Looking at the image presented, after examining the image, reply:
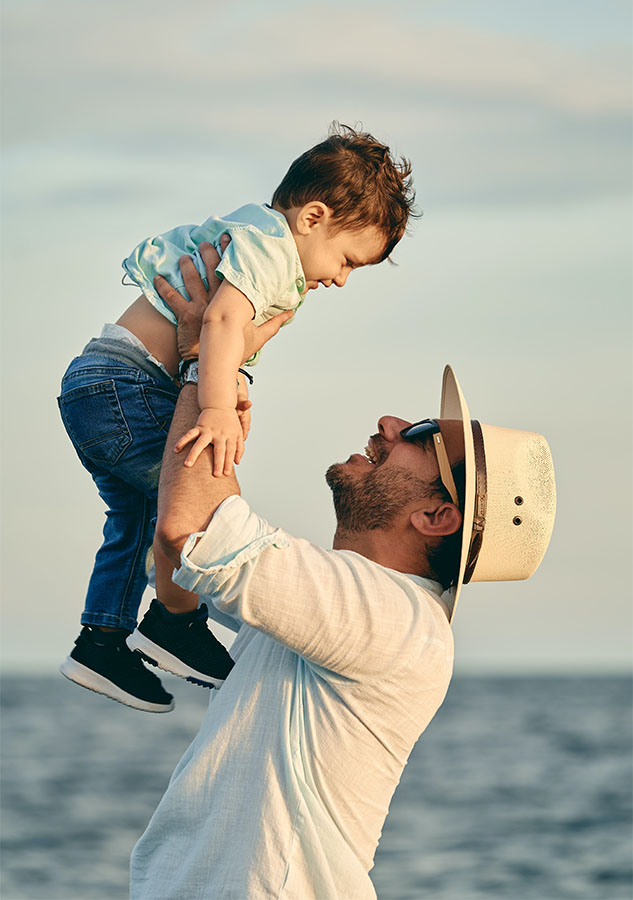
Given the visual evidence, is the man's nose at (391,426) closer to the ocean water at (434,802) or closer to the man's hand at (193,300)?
the man's hand at (193,300)

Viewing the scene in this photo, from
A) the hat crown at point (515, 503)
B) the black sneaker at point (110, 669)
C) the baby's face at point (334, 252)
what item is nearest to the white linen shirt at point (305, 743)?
the hat crown at point (515, 503)

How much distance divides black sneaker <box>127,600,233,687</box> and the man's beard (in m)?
0.57

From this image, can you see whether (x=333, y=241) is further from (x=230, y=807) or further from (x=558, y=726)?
(x=558, y=726)

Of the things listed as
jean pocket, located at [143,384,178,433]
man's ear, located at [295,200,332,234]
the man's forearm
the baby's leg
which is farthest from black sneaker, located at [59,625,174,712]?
man's ear, located at [295,200,332,234]

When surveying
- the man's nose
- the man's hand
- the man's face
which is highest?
the man's hand

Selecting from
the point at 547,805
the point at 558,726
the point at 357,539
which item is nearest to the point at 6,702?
the point at 558,726

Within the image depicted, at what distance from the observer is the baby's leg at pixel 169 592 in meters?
4.14

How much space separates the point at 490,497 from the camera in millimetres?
4281

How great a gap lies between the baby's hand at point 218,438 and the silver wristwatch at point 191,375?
18 centimetres

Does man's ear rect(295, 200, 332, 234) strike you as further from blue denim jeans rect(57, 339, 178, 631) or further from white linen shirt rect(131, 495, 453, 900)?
white linen shirt rect(131, 495, 453, 900)

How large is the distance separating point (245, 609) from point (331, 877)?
0.89 m

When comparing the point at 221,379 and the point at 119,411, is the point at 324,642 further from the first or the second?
the point at 119,411

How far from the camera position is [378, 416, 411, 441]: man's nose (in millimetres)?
4371

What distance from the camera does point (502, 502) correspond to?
4.30 m
